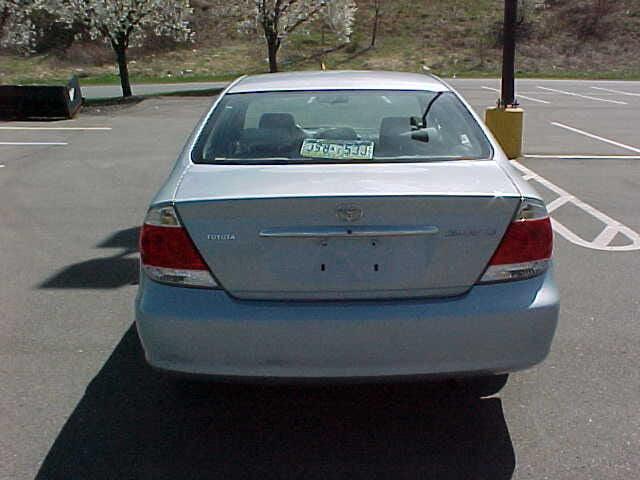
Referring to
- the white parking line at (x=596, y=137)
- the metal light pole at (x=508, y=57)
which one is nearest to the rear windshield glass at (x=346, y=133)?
the metal light pole at (x=508, y=57)

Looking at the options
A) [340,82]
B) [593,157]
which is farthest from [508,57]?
[340,82]

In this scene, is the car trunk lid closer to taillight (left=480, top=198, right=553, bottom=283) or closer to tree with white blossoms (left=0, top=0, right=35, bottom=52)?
taillight (left=480, top=198, right=553, bottom=283)

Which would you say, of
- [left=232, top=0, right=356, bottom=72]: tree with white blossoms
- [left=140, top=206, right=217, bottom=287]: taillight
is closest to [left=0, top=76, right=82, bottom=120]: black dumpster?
[left=232, top=0, right=356, bottom=72]: tree with white blossoms

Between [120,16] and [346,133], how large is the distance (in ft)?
69.2

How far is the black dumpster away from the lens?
18516 millimetres

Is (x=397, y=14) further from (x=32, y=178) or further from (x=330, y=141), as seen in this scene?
(x=330, y=141)

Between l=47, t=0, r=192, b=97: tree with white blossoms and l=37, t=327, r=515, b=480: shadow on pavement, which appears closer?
l=37, t=327, r=515, b=480: shadow on pavement

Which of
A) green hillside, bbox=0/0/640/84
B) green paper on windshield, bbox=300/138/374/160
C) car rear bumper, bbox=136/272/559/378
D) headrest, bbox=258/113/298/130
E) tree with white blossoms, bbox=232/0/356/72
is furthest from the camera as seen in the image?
green hillside, bbox=0/0/640/84

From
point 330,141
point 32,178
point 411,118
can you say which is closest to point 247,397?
point 330,141

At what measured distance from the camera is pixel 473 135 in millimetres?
4031

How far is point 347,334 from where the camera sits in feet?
10.2

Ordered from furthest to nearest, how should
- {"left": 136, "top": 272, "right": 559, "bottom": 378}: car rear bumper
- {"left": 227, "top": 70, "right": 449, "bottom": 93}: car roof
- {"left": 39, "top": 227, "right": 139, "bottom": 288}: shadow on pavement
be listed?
{"left": 39, "top": 227, "right": 139, "bottom": 288}: shadow on pavement, {"left": 227, "top": 70, "right": 449, "bottom": 93}: car roof, {"left": 136, "top": 272, "right": 559, "bottom": 378}: car rear bumper

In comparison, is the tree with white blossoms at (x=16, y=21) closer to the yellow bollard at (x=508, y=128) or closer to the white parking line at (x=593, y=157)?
the yellow bollard at (x=508, y=128)

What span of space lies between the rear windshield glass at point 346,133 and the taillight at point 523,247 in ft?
1.81
